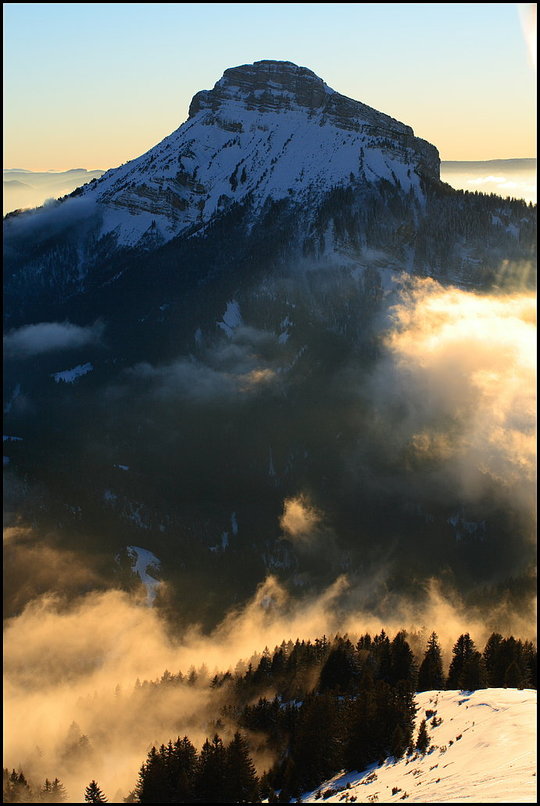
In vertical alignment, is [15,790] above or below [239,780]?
below

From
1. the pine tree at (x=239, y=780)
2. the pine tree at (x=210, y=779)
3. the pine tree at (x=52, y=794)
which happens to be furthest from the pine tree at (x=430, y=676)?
the pine tree at (x=52, y=794)

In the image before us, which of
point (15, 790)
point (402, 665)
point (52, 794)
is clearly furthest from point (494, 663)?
point (15, 790)

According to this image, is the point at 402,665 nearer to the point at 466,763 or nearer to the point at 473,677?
the point at 473,677

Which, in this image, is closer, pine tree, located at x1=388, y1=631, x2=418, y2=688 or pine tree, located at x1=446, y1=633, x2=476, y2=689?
pine tree, located at x1=446, y1=633, x2=476, y2=689

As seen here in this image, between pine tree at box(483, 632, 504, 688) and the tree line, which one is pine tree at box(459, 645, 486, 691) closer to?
the tree line

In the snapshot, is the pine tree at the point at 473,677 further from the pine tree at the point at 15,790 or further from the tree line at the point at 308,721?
the pine tree at the point at 15,790

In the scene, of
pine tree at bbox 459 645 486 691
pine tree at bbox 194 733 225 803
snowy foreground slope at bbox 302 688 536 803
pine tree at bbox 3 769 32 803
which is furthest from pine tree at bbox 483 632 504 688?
pine tree at bbox 3 769 32 803

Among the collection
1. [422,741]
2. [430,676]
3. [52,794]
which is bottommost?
[52,794]

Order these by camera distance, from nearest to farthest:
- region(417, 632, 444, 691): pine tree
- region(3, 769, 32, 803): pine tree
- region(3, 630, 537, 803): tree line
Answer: region(3, 630, 537, 803): tree line < region(3, 769, 32, 803): pine tree < region(417, 632, 444, 691): pine tree
